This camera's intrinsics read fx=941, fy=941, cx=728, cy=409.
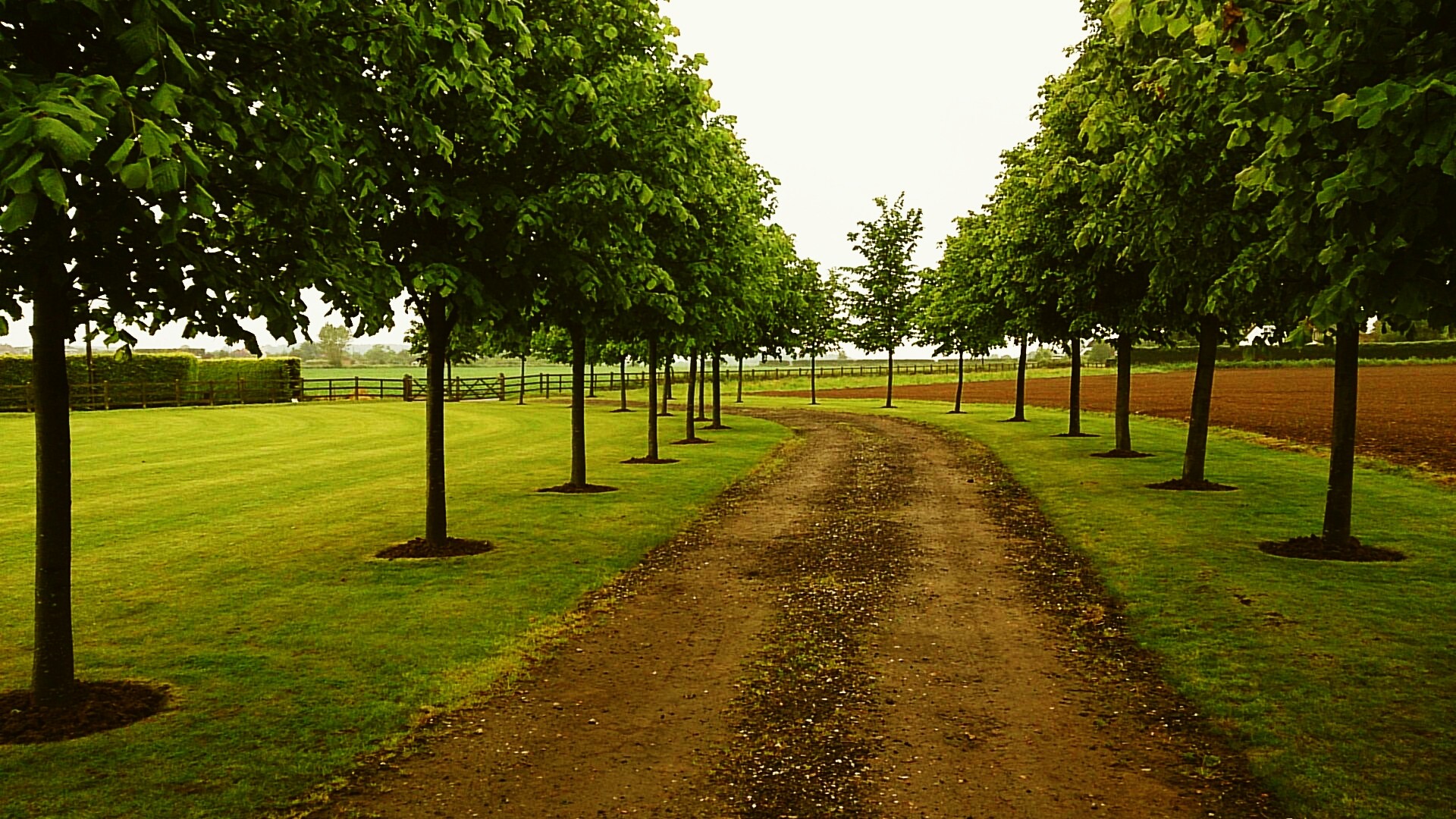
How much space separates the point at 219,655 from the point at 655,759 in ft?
15.8

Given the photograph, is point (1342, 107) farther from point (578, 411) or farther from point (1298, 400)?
point (1298, 400)

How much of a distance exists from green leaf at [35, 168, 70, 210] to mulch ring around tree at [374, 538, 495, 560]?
9.90 metres

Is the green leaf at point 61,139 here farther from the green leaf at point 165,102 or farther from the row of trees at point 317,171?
the green leaf at point 165,102

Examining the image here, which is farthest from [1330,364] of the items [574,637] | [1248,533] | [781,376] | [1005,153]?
[574,637]

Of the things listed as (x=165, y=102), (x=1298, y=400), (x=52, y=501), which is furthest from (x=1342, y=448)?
(x=1298, y=400)

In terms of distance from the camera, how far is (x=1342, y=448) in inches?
498

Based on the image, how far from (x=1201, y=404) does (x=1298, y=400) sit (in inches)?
1224

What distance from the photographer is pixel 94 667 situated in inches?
323

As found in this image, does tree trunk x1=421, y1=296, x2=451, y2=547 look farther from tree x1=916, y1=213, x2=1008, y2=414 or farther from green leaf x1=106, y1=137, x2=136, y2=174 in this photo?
tree x1=916, y1=213, x2=1008, y2=414

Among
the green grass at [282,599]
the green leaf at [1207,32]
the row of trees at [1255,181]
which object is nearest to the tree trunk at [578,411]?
the green grass at [282,599]

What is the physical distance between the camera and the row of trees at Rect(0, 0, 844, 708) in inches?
181

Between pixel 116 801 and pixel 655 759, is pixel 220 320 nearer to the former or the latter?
pixel 116 801

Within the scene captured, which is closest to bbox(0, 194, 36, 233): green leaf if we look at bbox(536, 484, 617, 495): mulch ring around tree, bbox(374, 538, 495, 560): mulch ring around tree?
bbox(374, 538, 495, 560): mulch ring around tree

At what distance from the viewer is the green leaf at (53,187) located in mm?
3594
